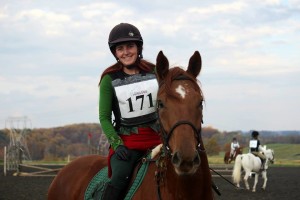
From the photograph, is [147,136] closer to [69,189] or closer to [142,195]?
[142,195]

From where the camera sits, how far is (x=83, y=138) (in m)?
65.9

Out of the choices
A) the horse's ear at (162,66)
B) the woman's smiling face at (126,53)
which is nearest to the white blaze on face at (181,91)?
the horse's ear at (162,66)

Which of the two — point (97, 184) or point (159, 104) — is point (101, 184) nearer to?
point (97, 184)

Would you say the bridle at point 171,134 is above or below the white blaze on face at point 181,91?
below

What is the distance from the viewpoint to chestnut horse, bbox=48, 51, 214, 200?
347cm

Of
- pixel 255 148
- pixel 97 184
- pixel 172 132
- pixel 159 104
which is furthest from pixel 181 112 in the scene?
pixel 255 148

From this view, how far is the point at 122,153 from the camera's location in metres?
4.52

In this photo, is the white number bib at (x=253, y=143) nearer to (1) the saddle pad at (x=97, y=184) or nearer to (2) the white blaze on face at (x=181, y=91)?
(1) the saddle pad at (x=97, y=184)

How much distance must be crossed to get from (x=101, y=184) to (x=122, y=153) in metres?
0.60

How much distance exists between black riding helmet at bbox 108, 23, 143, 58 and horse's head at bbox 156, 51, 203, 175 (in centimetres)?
93

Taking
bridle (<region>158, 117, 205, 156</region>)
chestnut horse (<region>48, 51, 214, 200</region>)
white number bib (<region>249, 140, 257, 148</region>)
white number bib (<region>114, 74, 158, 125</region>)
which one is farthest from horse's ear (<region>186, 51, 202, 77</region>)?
white number bib (<region>249, 140, 257, 148</region>)

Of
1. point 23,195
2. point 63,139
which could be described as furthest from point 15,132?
point 23,195

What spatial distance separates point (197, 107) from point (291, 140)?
88447mm

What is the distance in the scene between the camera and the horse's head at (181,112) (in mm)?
3434
